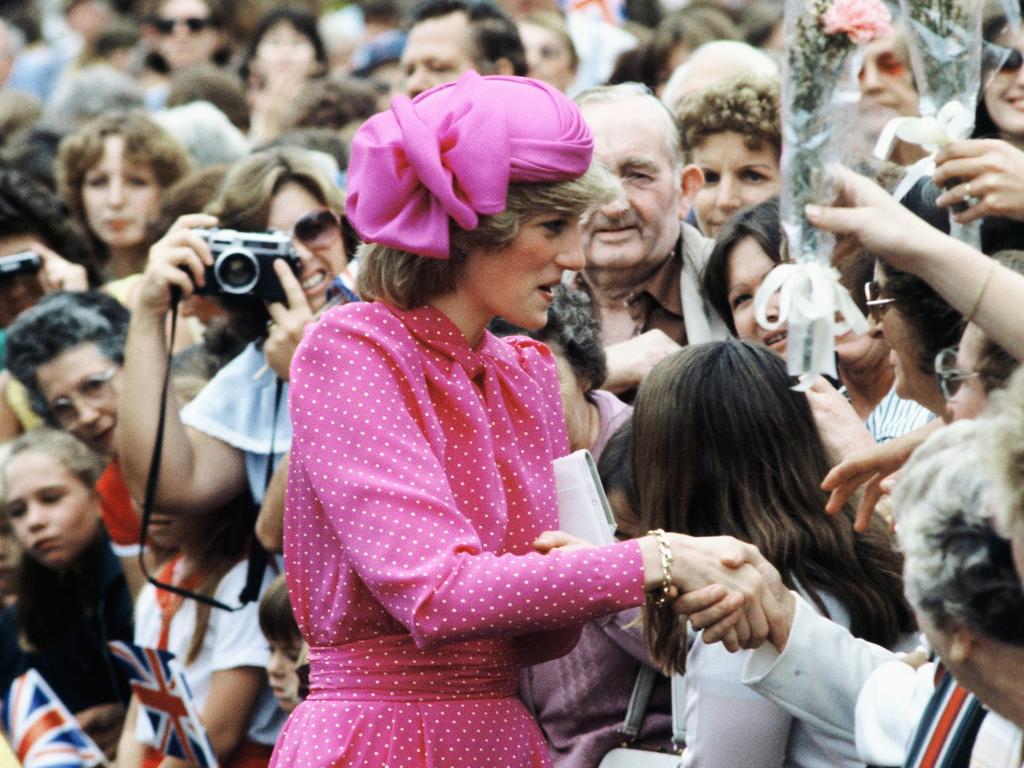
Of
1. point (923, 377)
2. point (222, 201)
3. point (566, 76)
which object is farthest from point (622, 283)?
point (566, 76)

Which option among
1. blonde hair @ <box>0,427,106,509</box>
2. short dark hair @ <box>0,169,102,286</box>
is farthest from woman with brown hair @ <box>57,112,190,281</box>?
blonde hair @ <box>0,427,106,509</box>

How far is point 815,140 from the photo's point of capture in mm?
2752

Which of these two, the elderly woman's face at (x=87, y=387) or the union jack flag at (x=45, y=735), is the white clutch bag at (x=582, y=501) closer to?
the union jack flag at (x=45, y=735)

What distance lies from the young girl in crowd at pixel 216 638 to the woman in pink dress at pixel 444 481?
1.54m

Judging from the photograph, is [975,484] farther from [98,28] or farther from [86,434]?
[98,28]

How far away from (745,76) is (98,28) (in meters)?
9.21

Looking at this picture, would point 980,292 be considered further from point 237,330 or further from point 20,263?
point 20,263

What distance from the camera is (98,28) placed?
44.0 feet

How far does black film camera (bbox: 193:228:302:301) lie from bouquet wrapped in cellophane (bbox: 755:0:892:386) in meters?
1.98

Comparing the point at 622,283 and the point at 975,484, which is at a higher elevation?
the point at 975,484

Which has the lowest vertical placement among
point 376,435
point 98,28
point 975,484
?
point 98,28

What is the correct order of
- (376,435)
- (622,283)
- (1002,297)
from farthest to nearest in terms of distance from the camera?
(622,283) < (376,435) < (1002,297)

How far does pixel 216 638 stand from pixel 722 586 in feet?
6.97

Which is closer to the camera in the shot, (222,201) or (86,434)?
(222,201)
